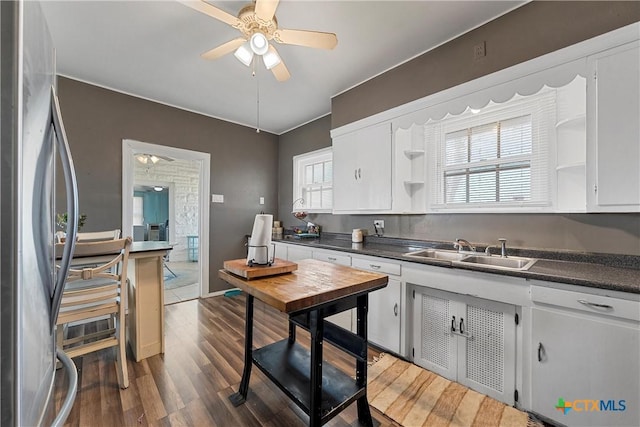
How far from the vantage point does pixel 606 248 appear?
1630mm

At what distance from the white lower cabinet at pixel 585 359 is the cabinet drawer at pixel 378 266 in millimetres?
878

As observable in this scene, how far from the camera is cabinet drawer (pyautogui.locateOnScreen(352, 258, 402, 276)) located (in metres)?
2.10

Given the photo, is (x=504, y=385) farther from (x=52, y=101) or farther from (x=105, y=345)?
(x=105, y=345)

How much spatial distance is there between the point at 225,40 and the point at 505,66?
224 centimetres

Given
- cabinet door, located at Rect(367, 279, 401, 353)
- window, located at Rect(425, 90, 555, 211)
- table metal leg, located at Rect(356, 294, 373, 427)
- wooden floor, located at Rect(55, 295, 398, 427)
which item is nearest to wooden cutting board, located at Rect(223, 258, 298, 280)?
table metal leg, located at Rect(356, 294, 373, 427)

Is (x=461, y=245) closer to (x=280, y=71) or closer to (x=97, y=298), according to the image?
(x=280, y=71)

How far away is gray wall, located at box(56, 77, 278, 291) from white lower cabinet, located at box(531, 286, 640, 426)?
3648mm

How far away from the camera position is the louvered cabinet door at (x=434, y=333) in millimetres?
1834

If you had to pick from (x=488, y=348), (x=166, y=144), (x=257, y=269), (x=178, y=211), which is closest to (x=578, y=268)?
(x=488, y=348)

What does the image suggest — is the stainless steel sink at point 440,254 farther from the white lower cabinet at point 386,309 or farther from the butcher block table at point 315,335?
the butcher block table at point 315,335

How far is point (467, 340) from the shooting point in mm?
1753

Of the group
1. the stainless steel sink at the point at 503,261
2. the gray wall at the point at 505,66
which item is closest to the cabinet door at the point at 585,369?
the stainless steel sink at the point at 503,261

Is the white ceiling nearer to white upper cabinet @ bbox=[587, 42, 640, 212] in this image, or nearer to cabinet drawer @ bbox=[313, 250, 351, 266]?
white upper cabinet @ bbox=[587, 42, 640, 212]

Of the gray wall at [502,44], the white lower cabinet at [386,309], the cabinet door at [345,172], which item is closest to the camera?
the gray wall at [502,44]
